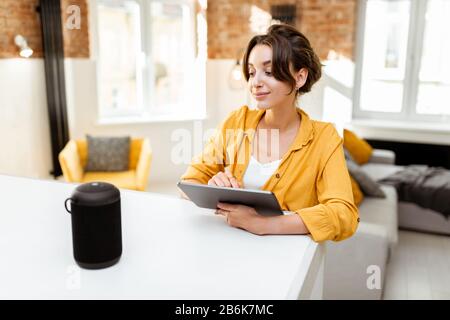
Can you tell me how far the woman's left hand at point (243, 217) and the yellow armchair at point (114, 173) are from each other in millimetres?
2643

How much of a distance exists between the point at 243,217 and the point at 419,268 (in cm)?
244

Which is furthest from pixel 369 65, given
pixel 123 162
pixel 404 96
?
pixel 123 162

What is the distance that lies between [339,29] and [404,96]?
3.51 feet

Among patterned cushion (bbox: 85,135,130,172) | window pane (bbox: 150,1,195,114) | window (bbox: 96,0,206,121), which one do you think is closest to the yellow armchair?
patterned cushion (bbox: 85,135,130,172)

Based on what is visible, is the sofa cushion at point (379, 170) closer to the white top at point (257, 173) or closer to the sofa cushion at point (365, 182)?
the sofa cushion at point (365, 182)

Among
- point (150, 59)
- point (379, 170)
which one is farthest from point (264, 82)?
point (150, 59)

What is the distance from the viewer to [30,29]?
4.16 m

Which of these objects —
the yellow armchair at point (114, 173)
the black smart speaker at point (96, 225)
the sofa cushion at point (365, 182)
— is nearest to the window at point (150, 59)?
the yellow armchair at point (114, 173)

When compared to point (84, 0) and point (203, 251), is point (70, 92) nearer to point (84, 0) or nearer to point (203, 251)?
point (84, 0)

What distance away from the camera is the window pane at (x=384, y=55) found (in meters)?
4.90

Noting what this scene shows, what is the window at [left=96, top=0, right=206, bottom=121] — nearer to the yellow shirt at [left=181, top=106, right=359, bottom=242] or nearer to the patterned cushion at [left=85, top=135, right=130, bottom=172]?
the patterned cushion at [left=85, top=135, right=130, bottom=172]

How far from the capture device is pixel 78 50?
4.54 meters

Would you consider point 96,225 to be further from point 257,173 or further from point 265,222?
point 257,173
